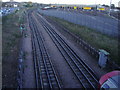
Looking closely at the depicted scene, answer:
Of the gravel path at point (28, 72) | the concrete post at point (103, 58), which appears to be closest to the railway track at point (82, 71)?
the concrete post at point (103, 58)

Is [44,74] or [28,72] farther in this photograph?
[28,72]

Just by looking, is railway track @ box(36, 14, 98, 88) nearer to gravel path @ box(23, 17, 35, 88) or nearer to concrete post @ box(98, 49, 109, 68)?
concrete post @ box(98, 49, 109, 68)

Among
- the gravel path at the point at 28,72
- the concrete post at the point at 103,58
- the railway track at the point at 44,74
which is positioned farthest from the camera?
the concrete post at the point at 103,58

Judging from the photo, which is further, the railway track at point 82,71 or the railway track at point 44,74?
the railway track at point 82,71

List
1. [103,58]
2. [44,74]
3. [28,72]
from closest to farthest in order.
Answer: [44,74] → [28,72] → [103,58]

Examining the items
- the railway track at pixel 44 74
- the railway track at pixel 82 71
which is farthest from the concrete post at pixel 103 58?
the railway track at pixel 44 74

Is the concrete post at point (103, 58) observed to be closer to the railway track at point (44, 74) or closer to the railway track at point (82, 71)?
the railway track at point (82, 71)

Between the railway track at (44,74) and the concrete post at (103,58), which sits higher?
the concrete post at (103,58)

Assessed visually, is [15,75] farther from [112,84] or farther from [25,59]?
[112,84]

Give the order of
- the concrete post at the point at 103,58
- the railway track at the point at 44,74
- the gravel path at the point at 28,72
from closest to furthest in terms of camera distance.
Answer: the railway track at the point at 44,74 → the gravel path at the point at 28,72 → the concrete post at the point at 103,58

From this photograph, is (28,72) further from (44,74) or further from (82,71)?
(82,71)

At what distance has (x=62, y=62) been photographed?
12195 mm

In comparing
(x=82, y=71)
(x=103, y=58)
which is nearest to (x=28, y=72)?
(x=82, y=71)

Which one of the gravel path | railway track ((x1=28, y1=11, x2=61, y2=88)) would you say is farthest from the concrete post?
the gravel path
